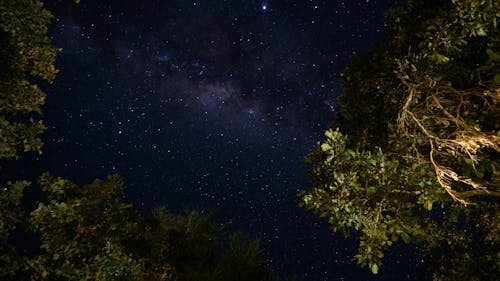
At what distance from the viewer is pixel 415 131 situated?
423cm

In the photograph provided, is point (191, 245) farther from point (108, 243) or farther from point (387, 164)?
point (387, 164)

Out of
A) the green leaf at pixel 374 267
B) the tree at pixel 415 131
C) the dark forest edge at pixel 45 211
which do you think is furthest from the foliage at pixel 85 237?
the green leaf at pixel 374 267

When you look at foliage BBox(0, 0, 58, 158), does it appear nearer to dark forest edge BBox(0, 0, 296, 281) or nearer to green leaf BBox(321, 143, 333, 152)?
dark forest edge BBox(0, 0, 296, 281)

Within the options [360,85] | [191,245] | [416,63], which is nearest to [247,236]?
[191,245]

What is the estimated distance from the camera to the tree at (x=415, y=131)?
3742mm

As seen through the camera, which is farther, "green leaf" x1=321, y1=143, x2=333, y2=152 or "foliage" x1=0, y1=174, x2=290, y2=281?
"foliage" x1=0, y1=174, x2=290, y2=281

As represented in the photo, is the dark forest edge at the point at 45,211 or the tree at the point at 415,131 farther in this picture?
the dark forest edge at the point at 45,211

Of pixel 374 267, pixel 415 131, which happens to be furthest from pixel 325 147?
pixel 374 267

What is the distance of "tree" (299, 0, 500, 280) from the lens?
3742 millimetres

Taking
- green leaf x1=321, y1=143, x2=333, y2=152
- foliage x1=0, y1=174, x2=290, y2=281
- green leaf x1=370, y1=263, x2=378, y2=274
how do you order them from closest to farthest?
green leaf x1=370, y1=263, x2=378, y2=274, green leaf x1=321, y1=143, x2=333, y2=152, foliage x1=0, y1=174, x2=290, y2=281

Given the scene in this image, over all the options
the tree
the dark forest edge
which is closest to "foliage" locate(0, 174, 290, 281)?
the dark forest edge

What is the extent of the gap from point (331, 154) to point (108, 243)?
396 cm

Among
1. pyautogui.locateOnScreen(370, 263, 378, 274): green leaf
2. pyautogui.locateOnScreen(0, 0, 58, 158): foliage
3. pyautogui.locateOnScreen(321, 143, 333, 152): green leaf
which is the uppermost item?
pyautogui.locateOnScreen(0, 0, 58, 158): foliage

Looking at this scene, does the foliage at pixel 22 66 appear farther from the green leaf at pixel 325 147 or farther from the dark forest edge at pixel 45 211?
the green leaf at pixel 325 147
